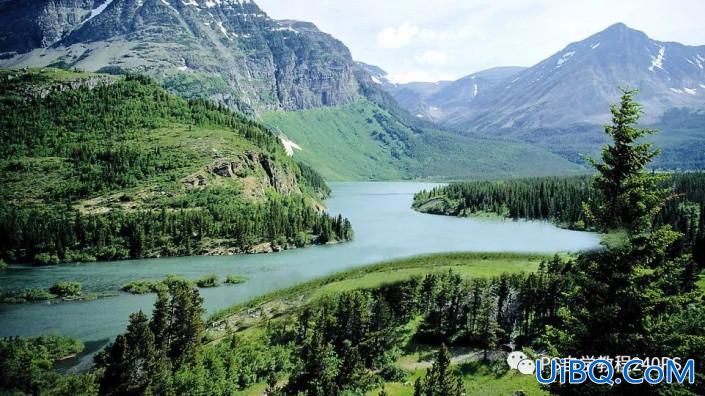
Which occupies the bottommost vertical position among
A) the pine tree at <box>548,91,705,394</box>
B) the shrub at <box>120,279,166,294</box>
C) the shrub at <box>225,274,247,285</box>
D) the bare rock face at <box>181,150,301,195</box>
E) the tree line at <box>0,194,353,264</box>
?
the shrub at <box>225,274,247,285</box>

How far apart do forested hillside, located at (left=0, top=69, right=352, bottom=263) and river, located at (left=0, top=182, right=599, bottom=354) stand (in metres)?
7.40

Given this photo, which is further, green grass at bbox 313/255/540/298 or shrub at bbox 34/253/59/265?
shrub at bbox 34/253/59/265

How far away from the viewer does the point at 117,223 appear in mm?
130375

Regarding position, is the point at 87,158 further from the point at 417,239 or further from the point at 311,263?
the point at 417,239

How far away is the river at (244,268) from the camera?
239 feet

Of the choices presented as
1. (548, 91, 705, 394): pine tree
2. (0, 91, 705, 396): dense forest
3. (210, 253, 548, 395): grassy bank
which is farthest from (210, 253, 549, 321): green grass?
(548, 91, 705, 394): pine tree

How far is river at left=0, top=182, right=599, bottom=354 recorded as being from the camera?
239 feet

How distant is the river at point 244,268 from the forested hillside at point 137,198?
7396mm

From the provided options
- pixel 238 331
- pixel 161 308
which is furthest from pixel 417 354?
pixel 161 308

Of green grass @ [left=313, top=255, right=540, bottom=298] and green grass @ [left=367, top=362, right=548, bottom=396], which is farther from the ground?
green grass @ [left=313, top=255, right=540, bottom=298]

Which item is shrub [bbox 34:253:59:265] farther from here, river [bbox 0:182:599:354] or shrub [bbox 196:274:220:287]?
shrub [bbox 196:274:220:287]

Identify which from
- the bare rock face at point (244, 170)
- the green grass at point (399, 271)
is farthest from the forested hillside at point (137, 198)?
the green grass at point (399, 271)

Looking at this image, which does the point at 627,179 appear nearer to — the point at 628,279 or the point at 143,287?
the point at 628,279

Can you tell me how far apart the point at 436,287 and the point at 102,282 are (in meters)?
67.1
